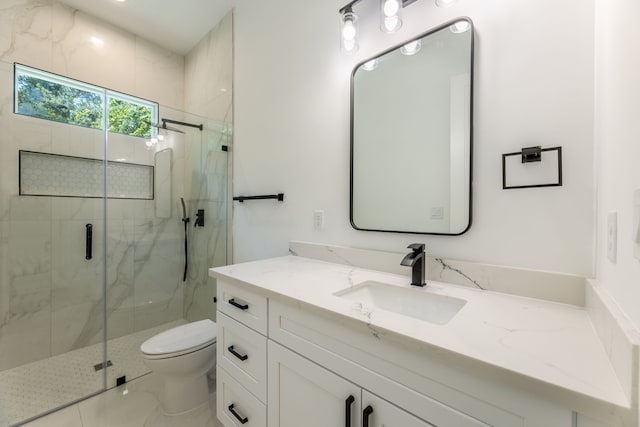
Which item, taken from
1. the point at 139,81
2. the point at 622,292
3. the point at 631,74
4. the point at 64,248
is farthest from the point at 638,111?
the point at 139,81

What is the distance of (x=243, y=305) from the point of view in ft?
3.64

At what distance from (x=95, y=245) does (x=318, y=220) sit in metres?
1.97

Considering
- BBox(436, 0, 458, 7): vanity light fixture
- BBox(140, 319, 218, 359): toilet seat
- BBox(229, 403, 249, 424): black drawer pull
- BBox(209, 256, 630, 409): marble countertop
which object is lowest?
BBox(229, 403, 249, 424): black drawer pull

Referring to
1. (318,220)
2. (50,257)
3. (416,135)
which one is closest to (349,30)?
(416,135)

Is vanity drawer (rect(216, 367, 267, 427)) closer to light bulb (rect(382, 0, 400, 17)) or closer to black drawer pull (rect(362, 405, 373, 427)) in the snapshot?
black drawer pull (rect(362, 405, 373, 427))

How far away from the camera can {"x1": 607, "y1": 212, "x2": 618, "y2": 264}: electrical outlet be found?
0.61m

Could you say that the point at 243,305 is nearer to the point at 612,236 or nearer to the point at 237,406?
the point at 237,406

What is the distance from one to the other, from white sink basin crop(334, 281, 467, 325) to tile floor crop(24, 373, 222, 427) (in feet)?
3.85

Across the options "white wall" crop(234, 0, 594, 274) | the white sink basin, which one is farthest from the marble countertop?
"white wall" crop(234, 0, 594, 274)

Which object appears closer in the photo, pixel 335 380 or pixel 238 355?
pixel 335 380

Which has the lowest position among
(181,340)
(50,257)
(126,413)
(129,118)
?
(126,413)

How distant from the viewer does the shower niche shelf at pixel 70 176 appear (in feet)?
6.42

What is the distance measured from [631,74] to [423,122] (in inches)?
26.8

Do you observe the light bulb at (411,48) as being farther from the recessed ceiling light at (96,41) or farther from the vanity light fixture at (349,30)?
the recessed ceiling light at (96,41)
